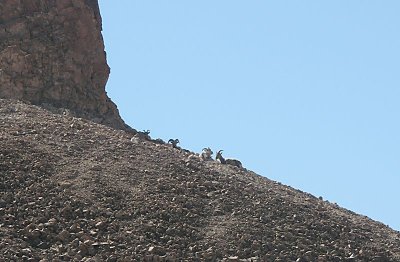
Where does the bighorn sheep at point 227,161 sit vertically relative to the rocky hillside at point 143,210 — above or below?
above

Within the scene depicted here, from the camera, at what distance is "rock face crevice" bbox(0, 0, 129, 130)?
33.0 metres

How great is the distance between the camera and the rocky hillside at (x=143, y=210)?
69.7 ft

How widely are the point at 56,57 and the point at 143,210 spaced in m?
12.3

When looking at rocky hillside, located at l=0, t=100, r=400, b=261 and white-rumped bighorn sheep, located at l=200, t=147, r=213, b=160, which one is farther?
white-rumped bighorn sheep, located at l=200, t=147, r=213, b=160

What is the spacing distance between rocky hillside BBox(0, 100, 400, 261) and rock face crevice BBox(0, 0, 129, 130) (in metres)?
5.20

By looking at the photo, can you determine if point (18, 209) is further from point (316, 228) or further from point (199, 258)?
point (316, 228)

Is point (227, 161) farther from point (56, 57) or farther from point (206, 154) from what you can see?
point (56, 57)

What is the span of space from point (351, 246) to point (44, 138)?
7736mm

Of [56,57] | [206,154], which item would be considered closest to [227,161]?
[206,154]

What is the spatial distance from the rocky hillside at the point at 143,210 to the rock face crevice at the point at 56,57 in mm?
5199

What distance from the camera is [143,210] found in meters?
22.9

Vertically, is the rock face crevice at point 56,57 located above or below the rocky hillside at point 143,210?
above

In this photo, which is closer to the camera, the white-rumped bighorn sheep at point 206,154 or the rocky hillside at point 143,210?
the rocky hillside at point 143,210

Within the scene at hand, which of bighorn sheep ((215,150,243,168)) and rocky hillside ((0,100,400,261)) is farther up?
bighorn sheep ((215,150,243,168))
